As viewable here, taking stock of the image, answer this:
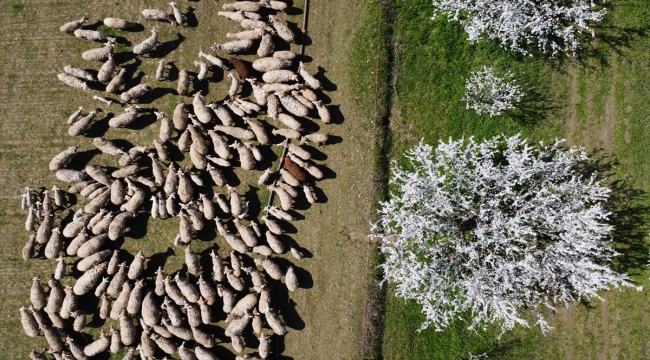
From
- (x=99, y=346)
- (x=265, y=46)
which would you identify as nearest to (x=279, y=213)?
(x=265, y=46)

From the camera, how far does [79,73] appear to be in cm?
2002

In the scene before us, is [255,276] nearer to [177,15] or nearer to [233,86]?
[233,86]

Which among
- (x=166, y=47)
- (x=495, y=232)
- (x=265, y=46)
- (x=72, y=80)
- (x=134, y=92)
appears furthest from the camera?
(x=166, y=47)

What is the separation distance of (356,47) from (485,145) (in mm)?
6675

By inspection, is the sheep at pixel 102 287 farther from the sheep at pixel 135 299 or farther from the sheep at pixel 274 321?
the sheep at pixel 274 321

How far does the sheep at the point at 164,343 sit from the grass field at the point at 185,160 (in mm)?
2429

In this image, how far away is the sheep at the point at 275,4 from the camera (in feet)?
66.1

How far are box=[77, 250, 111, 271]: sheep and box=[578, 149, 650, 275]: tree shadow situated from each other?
19.7 m

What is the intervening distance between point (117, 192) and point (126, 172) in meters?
0.87

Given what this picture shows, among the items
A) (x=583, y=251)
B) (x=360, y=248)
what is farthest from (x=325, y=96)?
(x=583, y=251)

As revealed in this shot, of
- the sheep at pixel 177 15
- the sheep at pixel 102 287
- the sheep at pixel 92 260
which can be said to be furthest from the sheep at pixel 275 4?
the sheep at pixel 102 287

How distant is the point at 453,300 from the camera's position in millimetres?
19641

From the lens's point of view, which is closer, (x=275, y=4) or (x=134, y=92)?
(x=134, y=92)

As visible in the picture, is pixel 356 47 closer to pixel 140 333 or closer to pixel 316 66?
pixel 316 66
